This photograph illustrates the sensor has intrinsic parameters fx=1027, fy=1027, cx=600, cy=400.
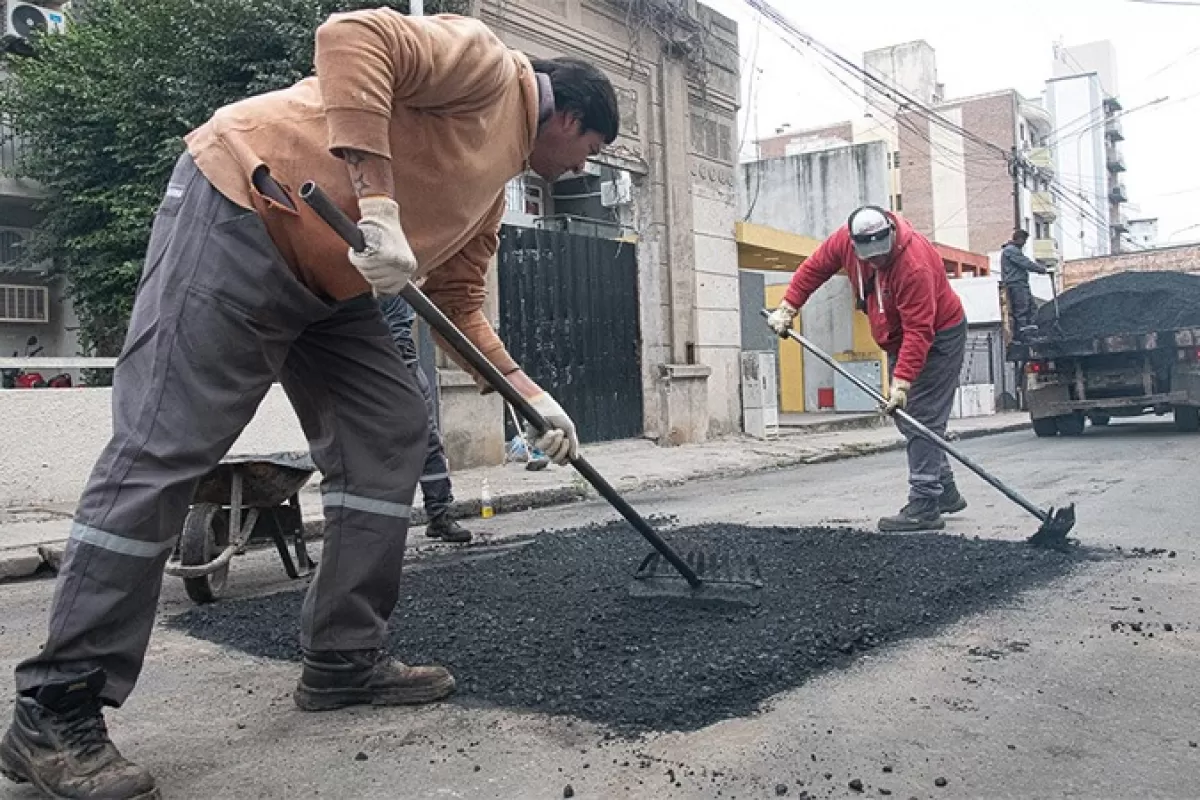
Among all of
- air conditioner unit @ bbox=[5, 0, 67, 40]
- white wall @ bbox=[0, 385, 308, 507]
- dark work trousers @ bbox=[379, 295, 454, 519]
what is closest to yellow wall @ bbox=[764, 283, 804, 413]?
air conditioner unit @ bbox=[5, 0, 67, 40]

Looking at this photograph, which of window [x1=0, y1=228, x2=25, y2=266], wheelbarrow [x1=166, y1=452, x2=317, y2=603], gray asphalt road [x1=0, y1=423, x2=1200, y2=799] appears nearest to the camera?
gray asphalt road [x1=0, y1=423, x2=1200, y2=799]

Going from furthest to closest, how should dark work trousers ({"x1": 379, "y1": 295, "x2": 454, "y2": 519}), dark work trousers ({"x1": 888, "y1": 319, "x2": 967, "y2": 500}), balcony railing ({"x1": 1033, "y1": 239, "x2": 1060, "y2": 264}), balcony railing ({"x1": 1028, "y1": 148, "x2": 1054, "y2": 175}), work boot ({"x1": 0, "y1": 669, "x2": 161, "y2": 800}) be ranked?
balcony railing ({"x1": 1028, "y1": 148, "x2": 1054, "y2": 175}) → balcony railing ({"x1": 1033, "y1": 239, "x2": 1060, "y2": 264}) → dark work trousers ({"x1": 888, "y1": 319, "x2": 967, "y2": 500}) → dark work trousers ({"x1": 379, "y1": 295, "x2": 454, "y2": 519}) → work boot ({"x1": 0, "y1": 669, "x2": 161, "y2": 800})

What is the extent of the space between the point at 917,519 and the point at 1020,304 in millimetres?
9112

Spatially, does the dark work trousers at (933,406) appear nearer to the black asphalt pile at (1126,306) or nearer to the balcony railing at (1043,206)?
the black asphalt pile at (1126,306)

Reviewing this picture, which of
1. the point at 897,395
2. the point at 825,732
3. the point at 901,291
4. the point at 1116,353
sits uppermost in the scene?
the point at 901,291

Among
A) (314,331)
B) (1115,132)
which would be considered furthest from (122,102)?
(1115,132)

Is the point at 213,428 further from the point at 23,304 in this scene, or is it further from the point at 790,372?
the point at 790,372

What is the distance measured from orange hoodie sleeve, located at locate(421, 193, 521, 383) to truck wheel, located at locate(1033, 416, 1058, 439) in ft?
37.6

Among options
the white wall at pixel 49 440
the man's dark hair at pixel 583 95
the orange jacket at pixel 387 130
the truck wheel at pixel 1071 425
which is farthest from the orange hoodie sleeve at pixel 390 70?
the truck wheel at pixel 1071 425

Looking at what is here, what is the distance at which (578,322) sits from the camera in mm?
11258

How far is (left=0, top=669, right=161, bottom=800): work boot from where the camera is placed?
1.90 m

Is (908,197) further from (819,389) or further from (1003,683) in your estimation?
(1003,683)

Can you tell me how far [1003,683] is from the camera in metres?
2.65

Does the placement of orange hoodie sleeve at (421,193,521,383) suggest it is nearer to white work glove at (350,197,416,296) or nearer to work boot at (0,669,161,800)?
white work glove at (350,197,416,296)
